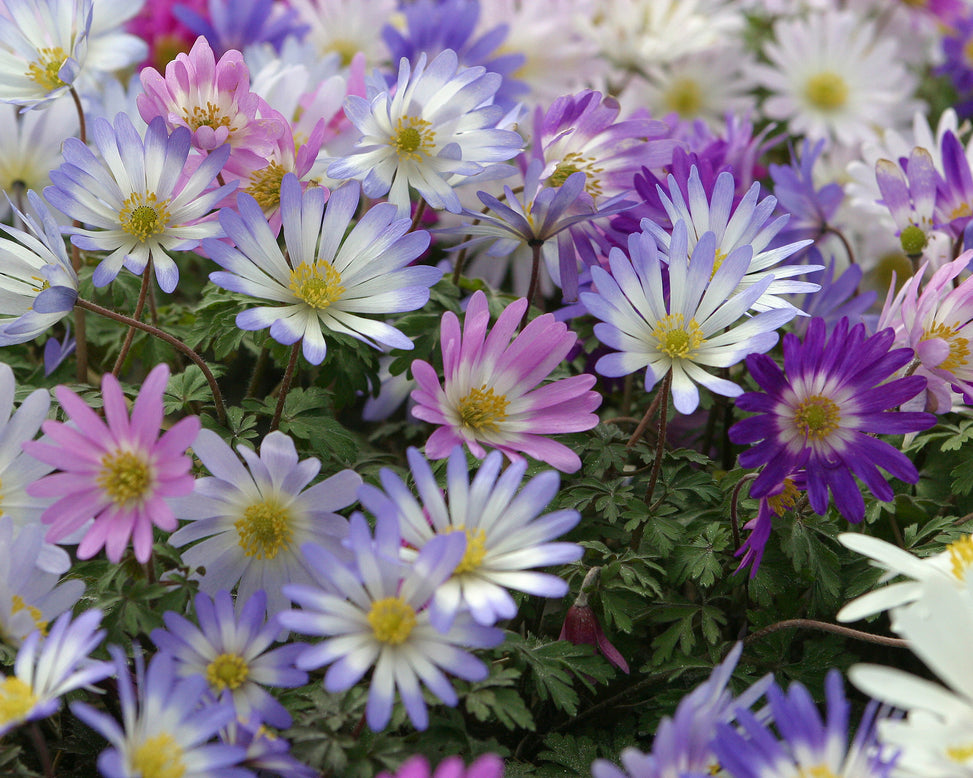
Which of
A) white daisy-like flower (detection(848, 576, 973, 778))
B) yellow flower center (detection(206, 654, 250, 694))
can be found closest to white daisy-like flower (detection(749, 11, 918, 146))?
white daisy-like flower (detection(848, 576, 973, 778))

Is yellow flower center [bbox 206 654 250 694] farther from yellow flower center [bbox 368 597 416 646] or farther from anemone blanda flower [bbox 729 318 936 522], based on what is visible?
anemone blanda flower [bbox 729 318 936 522]

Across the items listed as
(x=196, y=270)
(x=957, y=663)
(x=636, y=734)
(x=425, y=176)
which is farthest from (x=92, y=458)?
(x=196, y=270)

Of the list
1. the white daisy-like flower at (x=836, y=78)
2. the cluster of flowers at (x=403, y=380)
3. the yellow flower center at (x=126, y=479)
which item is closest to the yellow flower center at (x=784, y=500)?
the cluster of flowers at (x=403, y=380)

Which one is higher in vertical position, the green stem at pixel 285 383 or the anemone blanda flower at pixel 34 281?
the anemone blanda flower at pixel 34 281

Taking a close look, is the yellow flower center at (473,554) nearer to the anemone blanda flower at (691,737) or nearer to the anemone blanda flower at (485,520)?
the anemone blanda flower at (485,520)

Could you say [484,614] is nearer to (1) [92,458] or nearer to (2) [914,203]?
(1) [92,458]

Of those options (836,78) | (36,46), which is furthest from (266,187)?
(836,78)
